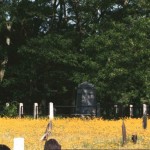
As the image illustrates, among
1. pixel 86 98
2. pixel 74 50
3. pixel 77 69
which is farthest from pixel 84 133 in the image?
pixel 74 50

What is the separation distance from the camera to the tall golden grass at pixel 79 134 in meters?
16.4

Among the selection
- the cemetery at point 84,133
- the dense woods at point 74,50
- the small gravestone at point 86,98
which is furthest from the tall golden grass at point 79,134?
the dense woods at point 74,50

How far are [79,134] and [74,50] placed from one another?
22825 mm

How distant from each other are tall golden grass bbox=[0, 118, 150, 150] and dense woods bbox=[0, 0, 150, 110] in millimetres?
8950

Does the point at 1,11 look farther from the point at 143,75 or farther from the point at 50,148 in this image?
the point at 50,148

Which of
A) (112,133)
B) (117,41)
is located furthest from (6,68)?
(112,133)

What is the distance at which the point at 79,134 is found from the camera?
2056cm

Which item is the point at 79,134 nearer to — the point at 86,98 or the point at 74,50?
the point at 86,98

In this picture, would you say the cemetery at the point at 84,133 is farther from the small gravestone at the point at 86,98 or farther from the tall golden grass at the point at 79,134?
the small gravestone at the point at 86,98

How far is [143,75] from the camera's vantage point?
3266cm

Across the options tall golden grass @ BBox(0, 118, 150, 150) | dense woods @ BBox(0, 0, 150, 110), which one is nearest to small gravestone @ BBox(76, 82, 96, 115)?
dense woods @ BBox(0, 0, 150, 110)

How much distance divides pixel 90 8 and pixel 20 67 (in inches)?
345

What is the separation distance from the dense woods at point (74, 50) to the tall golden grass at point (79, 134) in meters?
8.95

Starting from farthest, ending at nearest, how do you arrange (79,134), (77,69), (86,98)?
1. (77,69)
2. (86,98)
3. (79,134)
